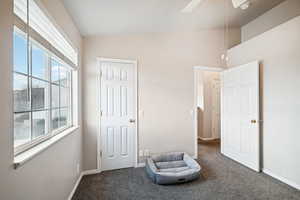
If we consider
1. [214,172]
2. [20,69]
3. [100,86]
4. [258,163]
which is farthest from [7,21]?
[258,163]

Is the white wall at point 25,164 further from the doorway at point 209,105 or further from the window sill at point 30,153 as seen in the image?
the doorway at point 209,105

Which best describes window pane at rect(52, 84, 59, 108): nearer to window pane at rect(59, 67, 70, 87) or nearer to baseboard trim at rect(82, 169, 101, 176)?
window pane at rect(59, 67, 70, 87)

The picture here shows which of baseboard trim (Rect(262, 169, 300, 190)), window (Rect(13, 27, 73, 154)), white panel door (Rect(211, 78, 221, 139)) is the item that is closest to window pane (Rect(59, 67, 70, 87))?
window (Rect(13, 27, 73, 154))

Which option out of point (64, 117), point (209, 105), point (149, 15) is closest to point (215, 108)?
point (209, 105)

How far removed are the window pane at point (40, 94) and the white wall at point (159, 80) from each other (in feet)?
3.89

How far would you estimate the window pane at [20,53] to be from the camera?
45.8 inches

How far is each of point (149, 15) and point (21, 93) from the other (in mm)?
2051

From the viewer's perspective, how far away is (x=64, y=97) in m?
2.28

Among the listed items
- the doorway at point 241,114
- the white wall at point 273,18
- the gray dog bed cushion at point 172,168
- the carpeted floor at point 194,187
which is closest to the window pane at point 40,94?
the carpeted floor at point 194,187

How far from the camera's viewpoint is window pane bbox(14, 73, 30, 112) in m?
1.16

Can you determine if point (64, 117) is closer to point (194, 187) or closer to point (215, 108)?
point (194, 187)

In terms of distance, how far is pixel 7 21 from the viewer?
37.4 inches

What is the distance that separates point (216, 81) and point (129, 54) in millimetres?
3429

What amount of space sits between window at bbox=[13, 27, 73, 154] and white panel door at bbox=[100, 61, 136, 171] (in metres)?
0.86
